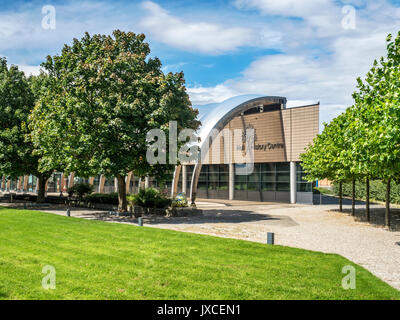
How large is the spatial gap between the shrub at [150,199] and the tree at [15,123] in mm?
7197

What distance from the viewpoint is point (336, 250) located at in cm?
1114

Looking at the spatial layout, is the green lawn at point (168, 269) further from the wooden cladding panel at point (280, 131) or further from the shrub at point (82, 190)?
the wooden cladding panel at point (280, 131)

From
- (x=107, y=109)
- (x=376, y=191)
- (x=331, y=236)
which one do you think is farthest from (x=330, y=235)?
(x=376, y=191)

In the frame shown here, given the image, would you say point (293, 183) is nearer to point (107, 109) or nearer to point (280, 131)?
point (280, 131)

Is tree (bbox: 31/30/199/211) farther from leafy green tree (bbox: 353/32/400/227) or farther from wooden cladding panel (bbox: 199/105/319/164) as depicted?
wooden cladding panel (bbox: 199/105/319/164)

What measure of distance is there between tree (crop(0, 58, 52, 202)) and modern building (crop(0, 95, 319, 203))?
6.91m

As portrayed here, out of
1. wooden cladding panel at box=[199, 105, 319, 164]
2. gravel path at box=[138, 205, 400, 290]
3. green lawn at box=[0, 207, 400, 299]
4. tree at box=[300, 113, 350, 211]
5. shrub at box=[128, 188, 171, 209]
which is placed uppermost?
wooden cladding panel at box=[199, 105, 319, 164]

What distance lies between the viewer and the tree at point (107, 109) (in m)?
17.2

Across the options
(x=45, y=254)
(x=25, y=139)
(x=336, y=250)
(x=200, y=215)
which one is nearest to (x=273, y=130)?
(x=200, y=215)

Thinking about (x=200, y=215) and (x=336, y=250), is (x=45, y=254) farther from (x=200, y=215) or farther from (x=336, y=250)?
(x=200, y=215)

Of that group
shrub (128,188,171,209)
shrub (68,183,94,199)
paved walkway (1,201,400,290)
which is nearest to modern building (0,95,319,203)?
shrub (68,183,94,199)

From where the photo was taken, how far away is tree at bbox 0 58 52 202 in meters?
23.9

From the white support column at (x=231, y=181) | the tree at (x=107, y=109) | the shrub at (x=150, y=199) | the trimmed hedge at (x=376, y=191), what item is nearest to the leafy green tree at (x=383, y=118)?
the tree at (x=107, y=109)
